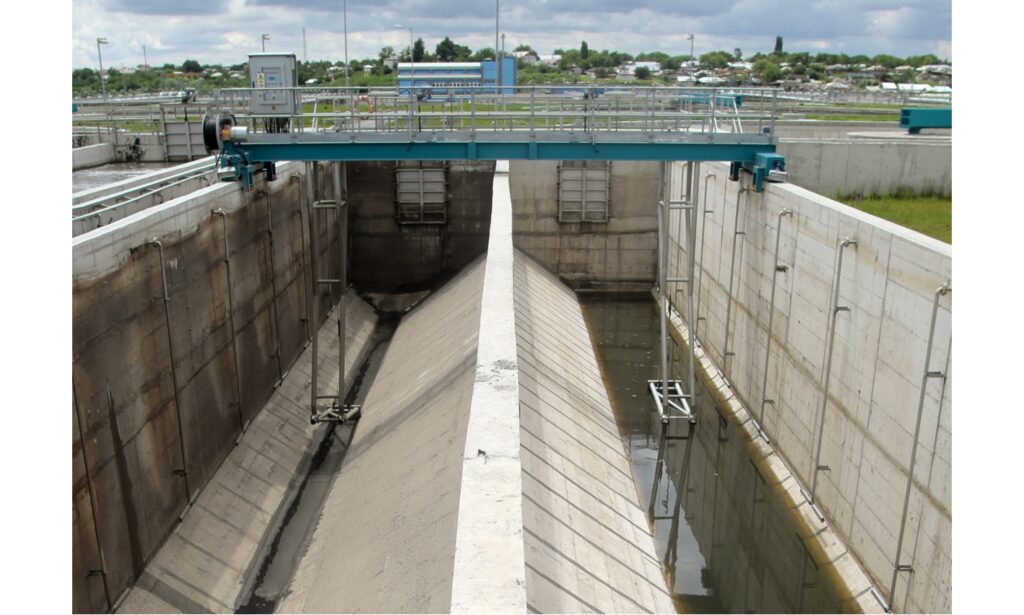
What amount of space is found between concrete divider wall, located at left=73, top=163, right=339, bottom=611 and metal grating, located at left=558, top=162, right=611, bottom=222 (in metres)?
12.9

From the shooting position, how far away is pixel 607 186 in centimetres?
2980

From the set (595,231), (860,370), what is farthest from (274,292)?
(595,231)

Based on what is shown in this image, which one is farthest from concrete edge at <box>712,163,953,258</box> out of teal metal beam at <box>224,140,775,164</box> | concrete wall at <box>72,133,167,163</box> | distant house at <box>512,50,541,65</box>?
distant house at <box>512,50,541,65</box>

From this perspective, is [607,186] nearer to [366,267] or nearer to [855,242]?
[366,267]

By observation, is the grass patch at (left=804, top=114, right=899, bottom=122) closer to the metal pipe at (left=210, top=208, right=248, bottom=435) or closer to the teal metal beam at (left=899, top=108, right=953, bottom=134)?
the teal metal beam at (left=899, top=108, right=953, bottom=134)

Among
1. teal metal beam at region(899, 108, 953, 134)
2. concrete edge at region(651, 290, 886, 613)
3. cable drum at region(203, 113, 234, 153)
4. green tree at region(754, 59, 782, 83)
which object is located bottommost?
concrete edge at region(651, 290, 886, 613)

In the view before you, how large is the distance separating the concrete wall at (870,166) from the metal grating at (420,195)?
1126 cm

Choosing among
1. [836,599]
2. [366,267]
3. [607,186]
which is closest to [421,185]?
[366,267]

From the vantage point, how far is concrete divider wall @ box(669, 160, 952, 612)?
1085cm

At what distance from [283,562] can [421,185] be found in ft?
52.9

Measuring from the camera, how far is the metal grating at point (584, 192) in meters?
29.6

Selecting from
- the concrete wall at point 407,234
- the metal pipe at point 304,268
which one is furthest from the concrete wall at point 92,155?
the metal pipe at point 304,268

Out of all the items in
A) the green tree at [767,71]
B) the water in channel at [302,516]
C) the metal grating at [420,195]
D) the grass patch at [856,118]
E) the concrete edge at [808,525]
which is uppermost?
the green tree at [767,71]

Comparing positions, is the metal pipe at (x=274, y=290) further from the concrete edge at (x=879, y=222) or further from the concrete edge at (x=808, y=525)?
the concrete edge at (x=879, y=222)
